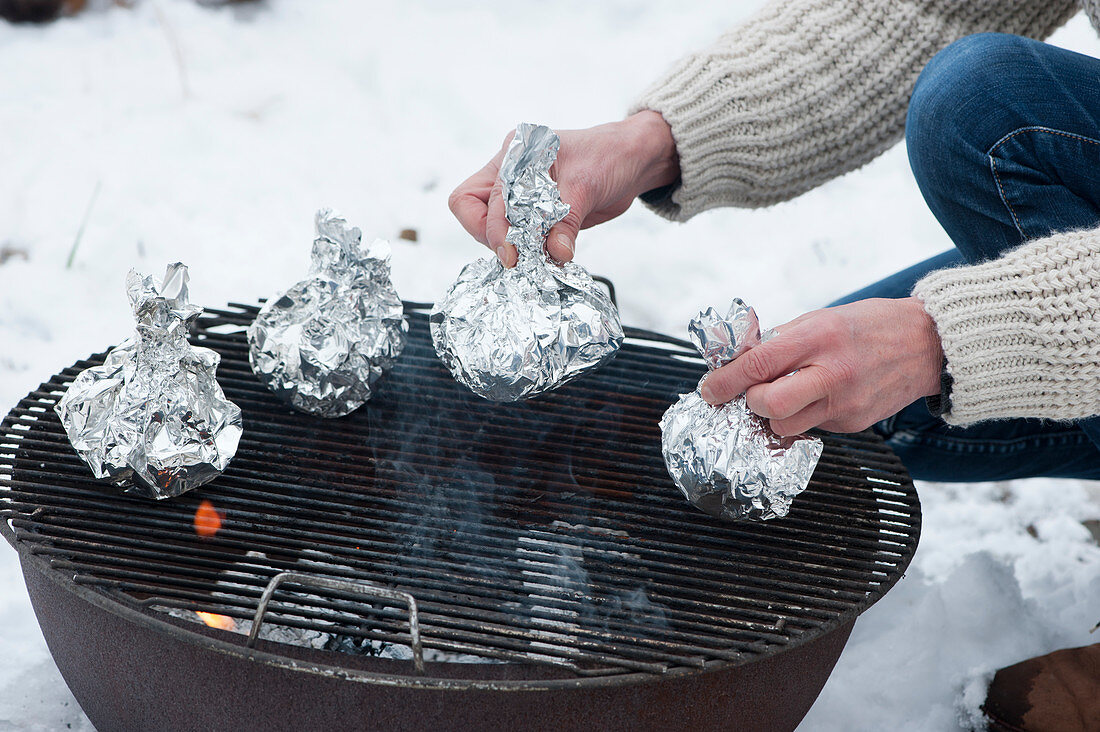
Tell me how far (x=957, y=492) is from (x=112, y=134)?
10.9ft

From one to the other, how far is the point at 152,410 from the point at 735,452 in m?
0.92

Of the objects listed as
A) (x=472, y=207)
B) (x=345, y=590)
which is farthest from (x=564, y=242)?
(x=345, y=590)

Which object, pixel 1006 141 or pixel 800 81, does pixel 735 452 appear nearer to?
pixel 1006 141

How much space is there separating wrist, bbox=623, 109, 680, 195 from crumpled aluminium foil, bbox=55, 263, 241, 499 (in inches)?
36.7

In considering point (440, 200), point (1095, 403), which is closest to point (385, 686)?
point (1095, 403)

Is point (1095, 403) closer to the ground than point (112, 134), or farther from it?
farther from it

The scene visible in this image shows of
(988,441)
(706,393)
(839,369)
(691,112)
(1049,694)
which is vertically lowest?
(1049,694)

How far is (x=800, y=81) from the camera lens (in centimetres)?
201

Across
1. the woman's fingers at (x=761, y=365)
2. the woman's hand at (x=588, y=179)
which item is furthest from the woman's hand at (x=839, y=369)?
the woman's hand at (x=588, y=179)

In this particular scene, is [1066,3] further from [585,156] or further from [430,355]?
Result: [430,355]

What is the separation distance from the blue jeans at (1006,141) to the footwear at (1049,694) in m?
0.46

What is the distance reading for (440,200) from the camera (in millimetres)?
3523

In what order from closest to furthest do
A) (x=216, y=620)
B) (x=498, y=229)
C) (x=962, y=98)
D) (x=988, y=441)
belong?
(x=216, y=620)
(x=498, y=229)
(x=962, y=98)
(x=988, y=441)

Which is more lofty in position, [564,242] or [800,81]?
[800,81]
